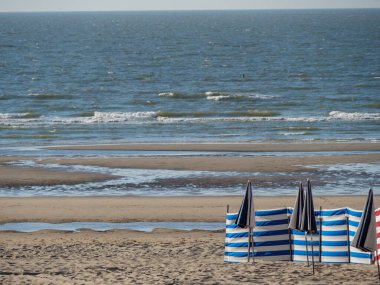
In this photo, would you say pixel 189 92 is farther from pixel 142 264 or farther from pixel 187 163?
pixel 142 264

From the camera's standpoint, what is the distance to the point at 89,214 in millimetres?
23781

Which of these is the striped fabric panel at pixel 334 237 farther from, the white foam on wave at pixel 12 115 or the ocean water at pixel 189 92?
the white foam on wave at pixel 12 115

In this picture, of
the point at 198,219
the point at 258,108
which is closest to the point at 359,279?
the point at 198,219

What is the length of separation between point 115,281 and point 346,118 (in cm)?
3305

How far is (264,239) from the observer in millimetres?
18016

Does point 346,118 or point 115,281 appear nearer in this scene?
point 115,281

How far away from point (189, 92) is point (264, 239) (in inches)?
1764

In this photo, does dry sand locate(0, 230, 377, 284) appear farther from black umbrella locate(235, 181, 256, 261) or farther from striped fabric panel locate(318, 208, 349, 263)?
black umbrella locate(235, 181, 256, 261)

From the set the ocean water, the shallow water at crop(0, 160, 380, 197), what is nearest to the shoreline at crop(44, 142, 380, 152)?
the ocean water

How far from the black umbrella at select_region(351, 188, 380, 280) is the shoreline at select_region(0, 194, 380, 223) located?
748 centimetres

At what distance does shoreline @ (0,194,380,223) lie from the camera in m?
23.3

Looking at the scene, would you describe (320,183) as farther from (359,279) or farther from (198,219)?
(359,279)

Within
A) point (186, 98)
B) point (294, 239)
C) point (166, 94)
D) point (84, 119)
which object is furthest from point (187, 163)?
point (166, 94)

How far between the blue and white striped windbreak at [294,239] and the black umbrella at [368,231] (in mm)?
1693
